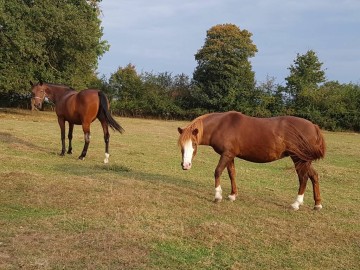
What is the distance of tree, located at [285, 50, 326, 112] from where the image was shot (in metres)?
38.8

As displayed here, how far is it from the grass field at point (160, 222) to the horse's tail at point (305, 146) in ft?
3.26

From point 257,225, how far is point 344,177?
6578 millimetres

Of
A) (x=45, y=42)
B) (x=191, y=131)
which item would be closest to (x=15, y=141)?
(x=191, y=131)

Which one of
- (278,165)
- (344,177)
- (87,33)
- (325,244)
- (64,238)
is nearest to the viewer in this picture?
(64,238)

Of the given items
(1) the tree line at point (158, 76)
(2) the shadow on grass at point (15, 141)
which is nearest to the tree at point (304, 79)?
(1) the tree line at point (158, 76)

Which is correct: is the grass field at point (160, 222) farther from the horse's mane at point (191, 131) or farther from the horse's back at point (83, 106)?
the horse's back at point (83, 106)

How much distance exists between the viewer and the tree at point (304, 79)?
127 feet

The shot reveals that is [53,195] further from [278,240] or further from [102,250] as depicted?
[278,240]

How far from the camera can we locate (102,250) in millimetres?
4844

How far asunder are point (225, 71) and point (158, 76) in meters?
9.09

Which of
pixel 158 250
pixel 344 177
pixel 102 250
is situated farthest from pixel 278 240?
pixel 344 177

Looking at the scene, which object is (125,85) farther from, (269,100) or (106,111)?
(106,111)

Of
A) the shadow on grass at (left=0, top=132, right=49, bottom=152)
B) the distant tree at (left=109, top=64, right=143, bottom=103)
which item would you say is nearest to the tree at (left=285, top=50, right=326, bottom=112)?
the distant tree at (left=109, top=64, right=143, bottom=103)

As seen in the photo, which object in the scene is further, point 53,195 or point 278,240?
point 53,195
